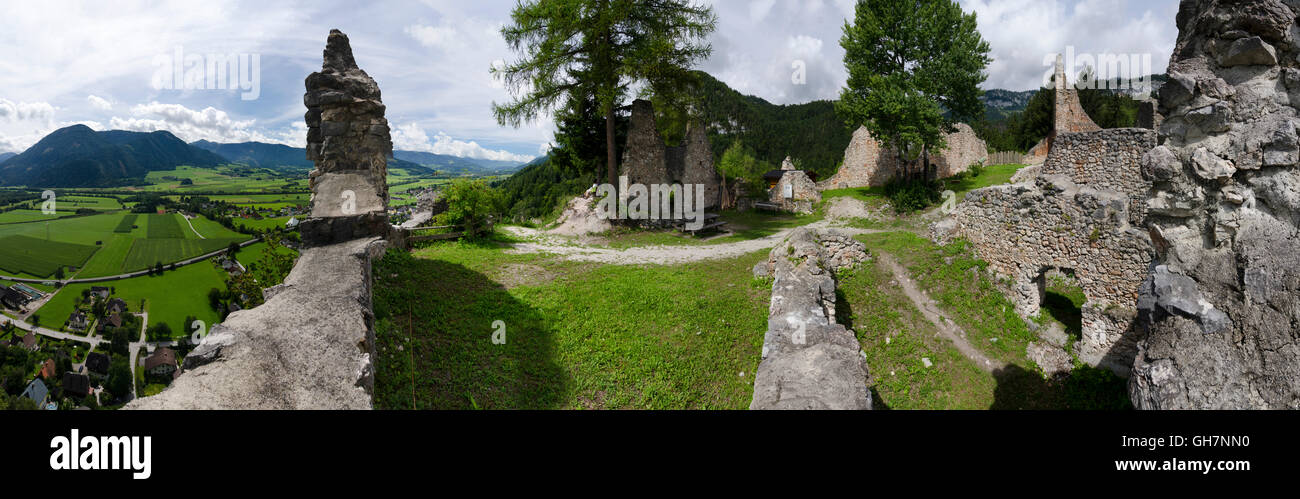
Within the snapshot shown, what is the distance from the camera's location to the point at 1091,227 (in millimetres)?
9258

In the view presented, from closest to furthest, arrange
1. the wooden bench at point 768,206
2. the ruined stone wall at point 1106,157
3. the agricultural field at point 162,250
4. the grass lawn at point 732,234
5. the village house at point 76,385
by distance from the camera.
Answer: the village house at point 76,385 < the agricultural field at point 162,250 < the ruined stone wall at point 1106,157 < the grass lawn at point 732,234 < the wooden bench at point 768,206

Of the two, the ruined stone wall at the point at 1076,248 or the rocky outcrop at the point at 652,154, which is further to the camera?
the rocky outcrop at the point at 652,154

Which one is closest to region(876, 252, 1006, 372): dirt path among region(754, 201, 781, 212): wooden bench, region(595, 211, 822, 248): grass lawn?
region(595, 211, 822, 248): grass lawn

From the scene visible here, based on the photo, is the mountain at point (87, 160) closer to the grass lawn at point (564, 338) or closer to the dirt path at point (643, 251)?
the grass lawn at point (564, 338)

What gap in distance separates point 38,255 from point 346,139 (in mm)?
4959

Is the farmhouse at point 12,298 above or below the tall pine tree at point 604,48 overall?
below

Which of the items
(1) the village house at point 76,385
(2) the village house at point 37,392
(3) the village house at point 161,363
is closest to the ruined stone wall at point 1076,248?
(3) the village house at point 161,363

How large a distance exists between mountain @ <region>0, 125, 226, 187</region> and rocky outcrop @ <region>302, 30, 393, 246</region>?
19.5 feet

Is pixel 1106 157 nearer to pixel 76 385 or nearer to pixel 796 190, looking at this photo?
pixel 796 190

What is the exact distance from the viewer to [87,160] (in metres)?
11.7

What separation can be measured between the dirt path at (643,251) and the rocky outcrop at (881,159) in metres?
16.5

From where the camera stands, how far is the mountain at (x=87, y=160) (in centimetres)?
1095

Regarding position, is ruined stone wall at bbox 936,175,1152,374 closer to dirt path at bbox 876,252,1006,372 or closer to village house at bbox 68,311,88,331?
dirt path at bbox 876,252,1006,372
